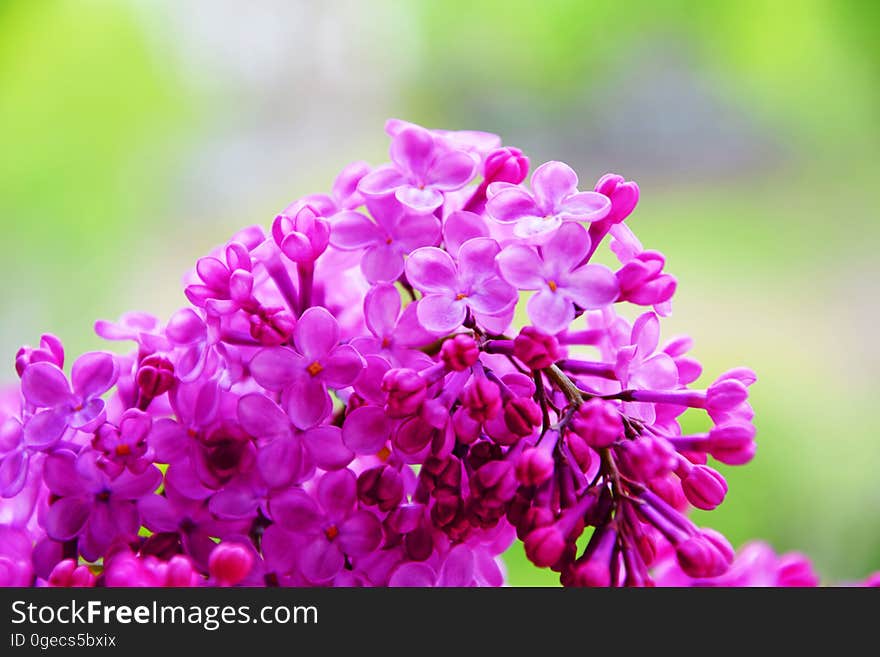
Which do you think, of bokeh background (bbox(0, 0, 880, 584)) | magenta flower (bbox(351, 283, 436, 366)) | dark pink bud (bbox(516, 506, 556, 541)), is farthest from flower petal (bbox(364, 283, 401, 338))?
bokeh background (bbox(0, 0, 880, 584))

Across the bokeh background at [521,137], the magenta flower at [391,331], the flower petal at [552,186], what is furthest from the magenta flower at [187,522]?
the bokeh background at [521,137]

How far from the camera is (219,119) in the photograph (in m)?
1.79

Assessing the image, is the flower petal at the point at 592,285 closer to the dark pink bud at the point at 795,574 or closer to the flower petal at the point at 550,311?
the flower petal at the point at 550,311

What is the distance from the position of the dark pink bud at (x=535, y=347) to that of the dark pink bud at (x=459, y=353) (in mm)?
19

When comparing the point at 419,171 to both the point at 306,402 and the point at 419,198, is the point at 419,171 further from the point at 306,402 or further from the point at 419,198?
the point at 306,402

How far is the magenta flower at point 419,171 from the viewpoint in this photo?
443mm

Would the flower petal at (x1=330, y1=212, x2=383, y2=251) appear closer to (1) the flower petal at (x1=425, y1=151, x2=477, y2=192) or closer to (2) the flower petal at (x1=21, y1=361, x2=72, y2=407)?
(1) the flower petal at (x1=425, y1=151, x2=477, y2=192)

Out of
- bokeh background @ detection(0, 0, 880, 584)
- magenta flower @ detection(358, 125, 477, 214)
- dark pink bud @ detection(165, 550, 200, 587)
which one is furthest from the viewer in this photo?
bokeh background @ detection(0, 0, 880, 584)

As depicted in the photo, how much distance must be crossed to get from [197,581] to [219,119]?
61.3 inches

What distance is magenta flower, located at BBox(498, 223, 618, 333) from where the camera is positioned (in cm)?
39

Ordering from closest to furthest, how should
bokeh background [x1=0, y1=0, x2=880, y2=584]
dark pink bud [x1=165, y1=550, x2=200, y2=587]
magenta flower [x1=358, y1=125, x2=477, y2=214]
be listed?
dark pink bud [x1=165, y1=550, x2=200, y2=587] < magenta flower [x1=358, y1=125, x2=477, y2=214] < bokeh background [x1=0, y1=0, x2=880, y2=584]

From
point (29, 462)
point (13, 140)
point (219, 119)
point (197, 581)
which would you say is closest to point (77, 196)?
point (13, 140)

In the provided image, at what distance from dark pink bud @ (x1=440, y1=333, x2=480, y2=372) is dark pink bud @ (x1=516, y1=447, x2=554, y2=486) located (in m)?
0.05

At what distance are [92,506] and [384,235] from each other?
0.61ft
